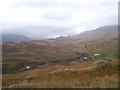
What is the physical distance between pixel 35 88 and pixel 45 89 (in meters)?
0.69

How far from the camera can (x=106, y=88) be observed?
6.11m

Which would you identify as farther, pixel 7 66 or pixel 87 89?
pixel 7 66

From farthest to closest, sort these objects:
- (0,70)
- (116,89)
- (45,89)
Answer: (0,70) → (45,89) → (116,89)

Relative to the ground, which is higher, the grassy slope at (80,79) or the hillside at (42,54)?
the grassy slope at (80,79)

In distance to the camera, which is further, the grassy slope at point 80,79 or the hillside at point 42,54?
the hillside at point 42,54

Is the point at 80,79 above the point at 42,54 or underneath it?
above

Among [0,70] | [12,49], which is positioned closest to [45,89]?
[0,70]

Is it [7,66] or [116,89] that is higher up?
[116,89]

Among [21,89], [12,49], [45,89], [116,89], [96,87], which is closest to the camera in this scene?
[116,89]

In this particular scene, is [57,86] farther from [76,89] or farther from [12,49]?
[12,49]

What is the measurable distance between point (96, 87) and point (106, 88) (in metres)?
0.48

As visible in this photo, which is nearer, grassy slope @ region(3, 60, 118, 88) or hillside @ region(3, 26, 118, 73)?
grassy slope @ region(3, 60, 118, 88)

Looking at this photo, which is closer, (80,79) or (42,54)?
(80,79)

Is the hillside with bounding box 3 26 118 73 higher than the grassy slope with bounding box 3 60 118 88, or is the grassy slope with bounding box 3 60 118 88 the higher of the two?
the grassy slope with bounding box 3 60 118 88
